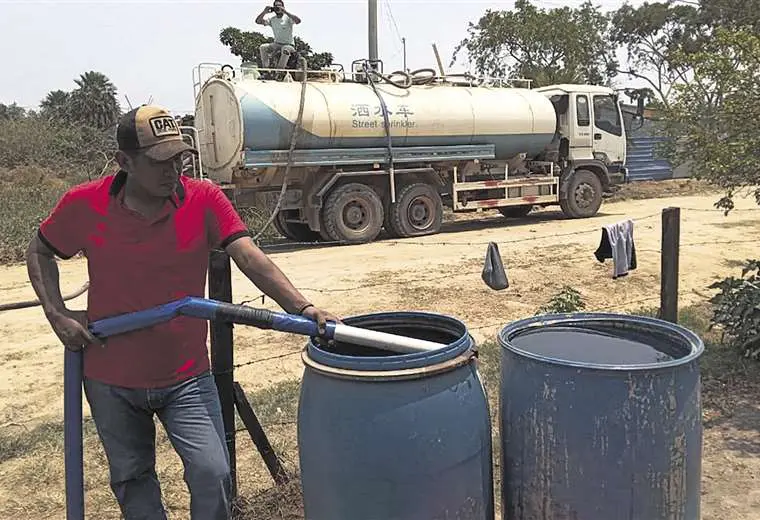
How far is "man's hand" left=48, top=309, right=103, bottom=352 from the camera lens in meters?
2.52

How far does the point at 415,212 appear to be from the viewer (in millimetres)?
13703

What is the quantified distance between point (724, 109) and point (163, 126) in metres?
4.34

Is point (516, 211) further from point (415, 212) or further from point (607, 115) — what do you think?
point (415, 212)

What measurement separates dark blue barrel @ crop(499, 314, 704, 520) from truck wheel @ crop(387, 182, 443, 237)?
10893mm

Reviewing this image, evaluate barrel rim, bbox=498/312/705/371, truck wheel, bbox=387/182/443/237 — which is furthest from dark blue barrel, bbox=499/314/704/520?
truck wheel, bbox=387/182/443/237

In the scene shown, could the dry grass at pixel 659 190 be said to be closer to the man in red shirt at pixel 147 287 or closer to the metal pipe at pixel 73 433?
the man in red shirt at pixel 147 287

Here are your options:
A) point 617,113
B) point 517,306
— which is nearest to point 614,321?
point 517,306

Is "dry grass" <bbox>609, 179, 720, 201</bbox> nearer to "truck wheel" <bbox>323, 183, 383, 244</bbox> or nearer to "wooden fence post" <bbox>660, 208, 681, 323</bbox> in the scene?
"truck wheel" <bbox>323, 183, 383, 244</bbox>

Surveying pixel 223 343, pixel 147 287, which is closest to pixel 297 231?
pixel 223 343

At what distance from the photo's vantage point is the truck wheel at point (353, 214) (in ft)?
41.4

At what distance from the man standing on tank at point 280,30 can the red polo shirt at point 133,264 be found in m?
10.8

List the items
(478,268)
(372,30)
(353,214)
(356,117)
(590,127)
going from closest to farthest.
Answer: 1. (478,268)
2. (356,117)
3. (353,214)
4. (590,127)
5. (372,30)

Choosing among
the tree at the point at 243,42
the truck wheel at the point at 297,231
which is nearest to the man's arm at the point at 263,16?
the truck wheel at the point at 297,231

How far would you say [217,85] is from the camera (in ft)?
39.3
